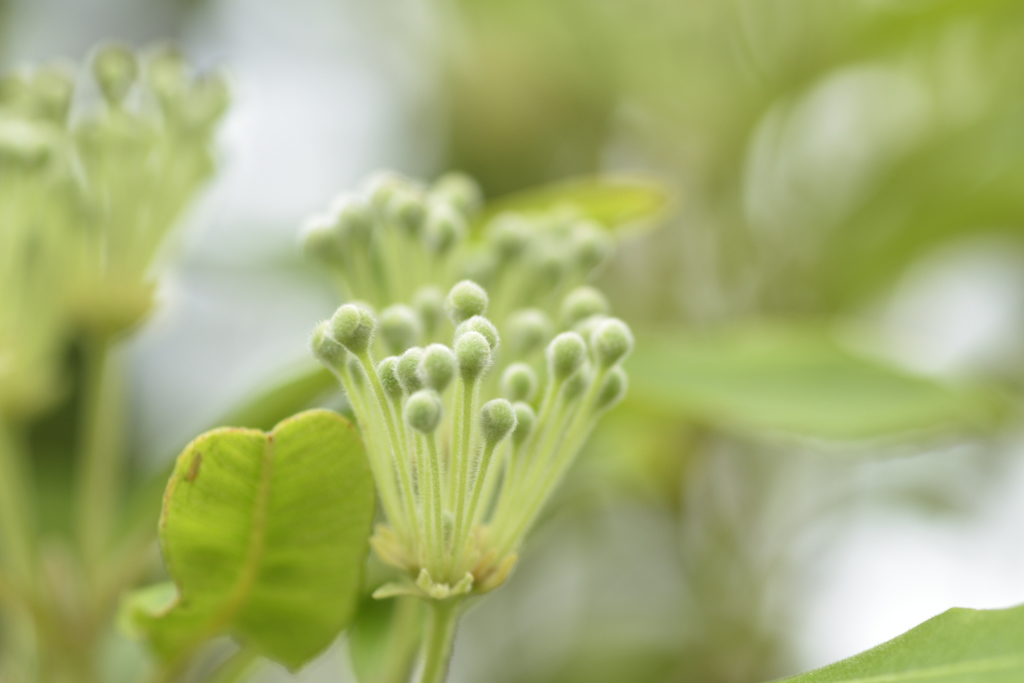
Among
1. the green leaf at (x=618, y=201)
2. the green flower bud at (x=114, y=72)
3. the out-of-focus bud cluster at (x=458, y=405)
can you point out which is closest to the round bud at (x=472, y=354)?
the out-of-focus bud cluster at (x=458, y=405)

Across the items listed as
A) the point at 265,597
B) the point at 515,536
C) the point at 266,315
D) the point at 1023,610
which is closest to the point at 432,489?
the point at 515,536

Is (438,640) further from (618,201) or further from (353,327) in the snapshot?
(618,201)

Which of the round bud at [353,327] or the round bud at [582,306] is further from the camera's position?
the round bud at [582,306]

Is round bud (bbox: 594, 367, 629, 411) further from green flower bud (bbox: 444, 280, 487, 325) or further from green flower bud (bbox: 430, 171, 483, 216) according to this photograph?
green flower bud (bbox: 430, 171, 483, 216)

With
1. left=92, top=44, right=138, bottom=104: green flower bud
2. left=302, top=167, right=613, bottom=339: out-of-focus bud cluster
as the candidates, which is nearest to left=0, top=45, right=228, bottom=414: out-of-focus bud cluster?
left=92, top=44, right=138, bottom=104: green flower bud

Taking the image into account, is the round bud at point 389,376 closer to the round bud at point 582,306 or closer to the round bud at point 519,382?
the round bud at point 519,382
